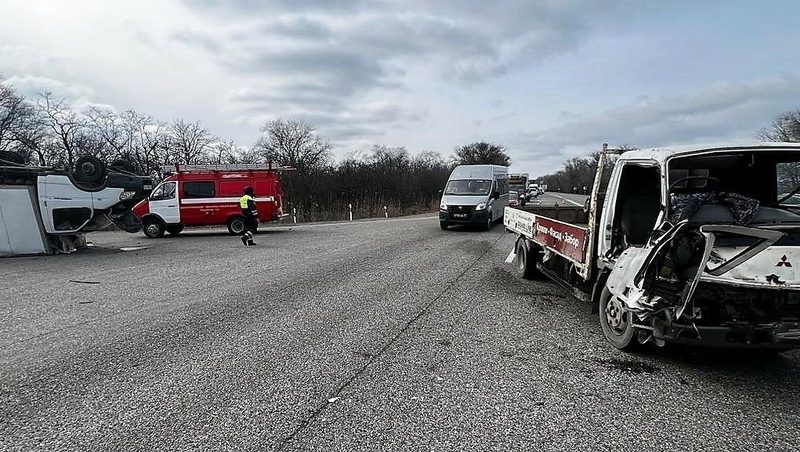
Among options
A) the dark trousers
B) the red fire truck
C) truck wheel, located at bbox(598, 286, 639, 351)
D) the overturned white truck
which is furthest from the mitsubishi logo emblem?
the red fire truck

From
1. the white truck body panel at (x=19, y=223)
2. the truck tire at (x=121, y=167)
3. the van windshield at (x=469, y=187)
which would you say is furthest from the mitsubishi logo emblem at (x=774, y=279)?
the white truck body panel at (x=19, y=223)

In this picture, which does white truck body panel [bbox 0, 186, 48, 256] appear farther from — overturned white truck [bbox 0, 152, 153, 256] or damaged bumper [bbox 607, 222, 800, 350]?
damaged bumper [bbox 607, 222, 800, 350]

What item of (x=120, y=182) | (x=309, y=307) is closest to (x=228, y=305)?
(x=309, y=307)

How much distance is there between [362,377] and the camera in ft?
13.5

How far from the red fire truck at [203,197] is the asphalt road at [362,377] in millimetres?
11564

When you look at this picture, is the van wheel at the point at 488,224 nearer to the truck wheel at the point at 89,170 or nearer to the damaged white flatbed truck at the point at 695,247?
the damaged white flatbed truck at the point at 695,247

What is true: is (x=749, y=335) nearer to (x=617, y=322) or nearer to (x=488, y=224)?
(x=617, y=322)

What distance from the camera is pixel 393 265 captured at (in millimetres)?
10312

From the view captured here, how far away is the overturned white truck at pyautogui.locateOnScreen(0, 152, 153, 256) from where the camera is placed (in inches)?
526

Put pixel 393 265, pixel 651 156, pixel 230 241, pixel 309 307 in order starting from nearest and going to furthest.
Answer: pixel 651 156 < pixel 309 307 < pixel 393 265 < pixel 230 241

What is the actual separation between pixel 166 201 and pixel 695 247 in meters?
19.1

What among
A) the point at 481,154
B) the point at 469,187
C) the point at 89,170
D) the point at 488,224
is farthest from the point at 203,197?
the point at 481,154

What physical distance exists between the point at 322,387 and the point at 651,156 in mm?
3786

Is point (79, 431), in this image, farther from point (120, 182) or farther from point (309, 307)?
point (120, 182)
